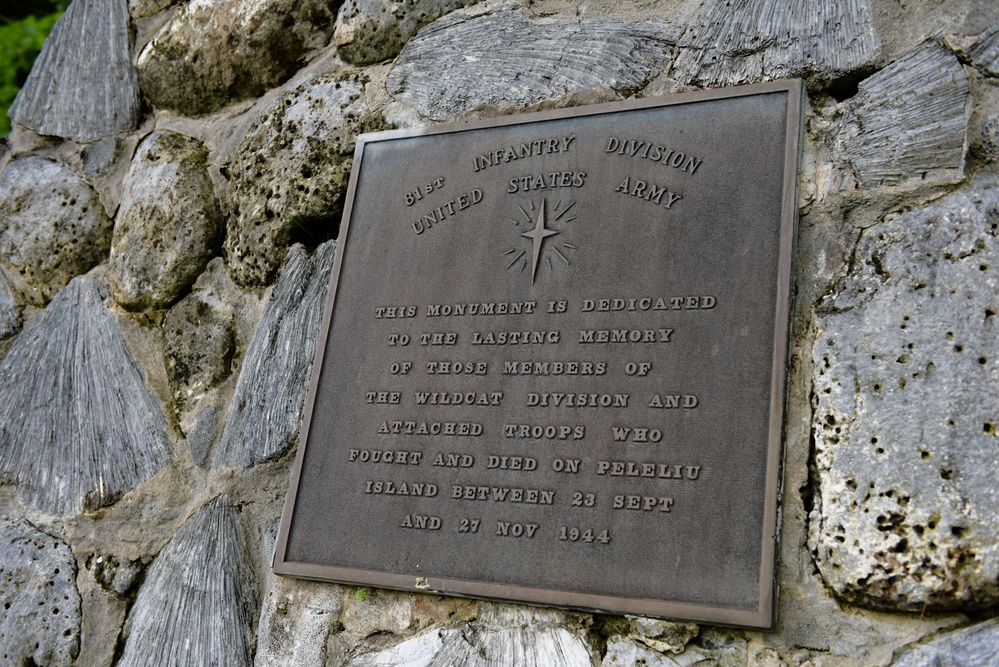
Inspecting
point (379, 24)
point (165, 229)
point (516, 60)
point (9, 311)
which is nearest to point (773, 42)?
point (516, 60)

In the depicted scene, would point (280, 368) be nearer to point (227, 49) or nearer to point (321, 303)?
point (321, 303)

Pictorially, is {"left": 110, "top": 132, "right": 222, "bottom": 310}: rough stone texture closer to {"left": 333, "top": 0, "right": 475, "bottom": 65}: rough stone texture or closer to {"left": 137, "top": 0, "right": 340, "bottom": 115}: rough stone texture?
{"left": 137, "top": 0, "right": 340, "bottom": 115}: rough stone texture

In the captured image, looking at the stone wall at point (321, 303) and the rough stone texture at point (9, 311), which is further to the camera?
A: the rough stone texture at point (9, 311)

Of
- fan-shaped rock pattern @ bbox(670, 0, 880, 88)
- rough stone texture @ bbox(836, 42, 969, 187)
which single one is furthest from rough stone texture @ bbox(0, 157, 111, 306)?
rough stone texture @ bbox(836, 42, 969, 187)

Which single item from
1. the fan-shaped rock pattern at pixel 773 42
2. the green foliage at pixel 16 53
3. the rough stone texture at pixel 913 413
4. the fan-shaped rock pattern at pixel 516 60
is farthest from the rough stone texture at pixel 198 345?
the green foliage at pixel 16 53

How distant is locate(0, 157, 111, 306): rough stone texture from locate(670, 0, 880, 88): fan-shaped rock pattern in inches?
91.6

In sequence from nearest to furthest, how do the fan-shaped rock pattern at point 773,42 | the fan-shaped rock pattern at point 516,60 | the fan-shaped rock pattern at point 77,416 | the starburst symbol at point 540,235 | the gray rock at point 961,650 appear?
the gray rock at point 961,650
the fan-shaped rock pattern at point 773,42
the starburst symbol at point 540,235
the fan-shaped rock pattern at point 516,60
the fan-shaped rock pattern at point 77,416

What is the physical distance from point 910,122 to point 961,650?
1166 millimetres

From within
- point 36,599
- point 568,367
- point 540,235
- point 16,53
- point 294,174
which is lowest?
point 36,599

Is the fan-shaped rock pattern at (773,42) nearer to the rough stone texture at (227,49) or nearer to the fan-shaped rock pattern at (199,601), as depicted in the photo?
the rough stone texture at (227,49)

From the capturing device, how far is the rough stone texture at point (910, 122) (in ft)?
6.44

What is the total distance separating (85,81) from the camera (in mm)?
3605

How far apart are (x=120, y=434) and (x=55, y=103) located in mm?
1633

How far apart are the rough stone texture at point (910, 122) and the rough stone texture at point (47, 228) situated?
272cm
